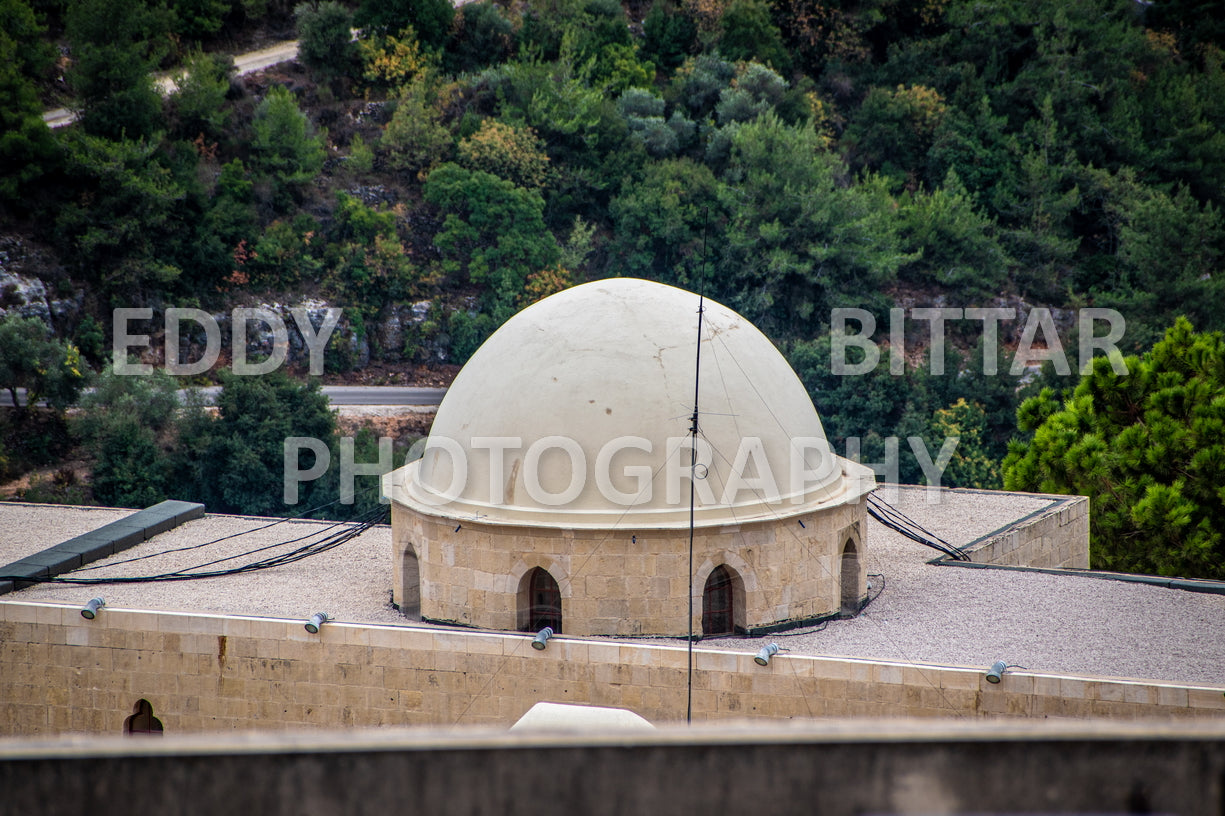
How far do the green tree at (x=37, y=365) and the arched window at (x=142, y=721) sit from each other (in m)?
24.0

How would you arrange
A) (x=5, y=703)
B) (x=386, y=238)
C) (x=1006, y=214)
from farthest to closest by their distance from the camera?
(x=1006, y=214)
(x=386, y=238)
(x=5, y=703)

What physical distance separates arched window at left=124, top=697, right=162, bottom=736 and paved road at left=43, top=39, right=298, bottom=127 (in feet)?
118

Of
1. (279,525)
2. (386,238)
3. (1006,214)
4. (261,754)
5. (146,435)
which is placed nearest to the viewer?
(261,754)

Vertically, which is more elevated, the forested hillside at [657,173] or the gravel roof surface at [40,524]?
the forested hillside at [657,173]

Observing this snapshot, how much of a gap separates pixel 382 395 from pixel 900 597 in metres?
29.5

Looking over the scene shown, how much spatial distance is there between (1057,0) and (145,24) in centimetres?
4049

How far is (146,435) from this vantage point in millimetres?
36406

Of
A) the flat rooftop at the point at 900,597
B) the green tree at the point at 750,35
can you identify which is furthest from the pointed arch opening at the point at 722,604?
the green tree at the point at 750,35

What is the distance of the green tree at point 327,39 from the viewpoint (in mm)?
51594

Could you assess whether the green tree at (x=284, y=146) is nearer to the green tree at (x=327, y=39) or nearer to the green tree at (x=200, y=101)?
the green tree at (x=200, y=101)

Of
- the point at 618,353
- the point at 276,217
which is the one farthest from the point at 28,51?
the point at 618,353

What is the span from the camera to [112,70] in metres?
43.6

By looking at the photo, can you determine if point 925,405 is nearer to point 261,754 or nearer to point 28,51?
point 28,51

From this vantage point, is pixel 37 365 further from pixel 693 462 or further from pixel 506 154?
pixel 693 462
